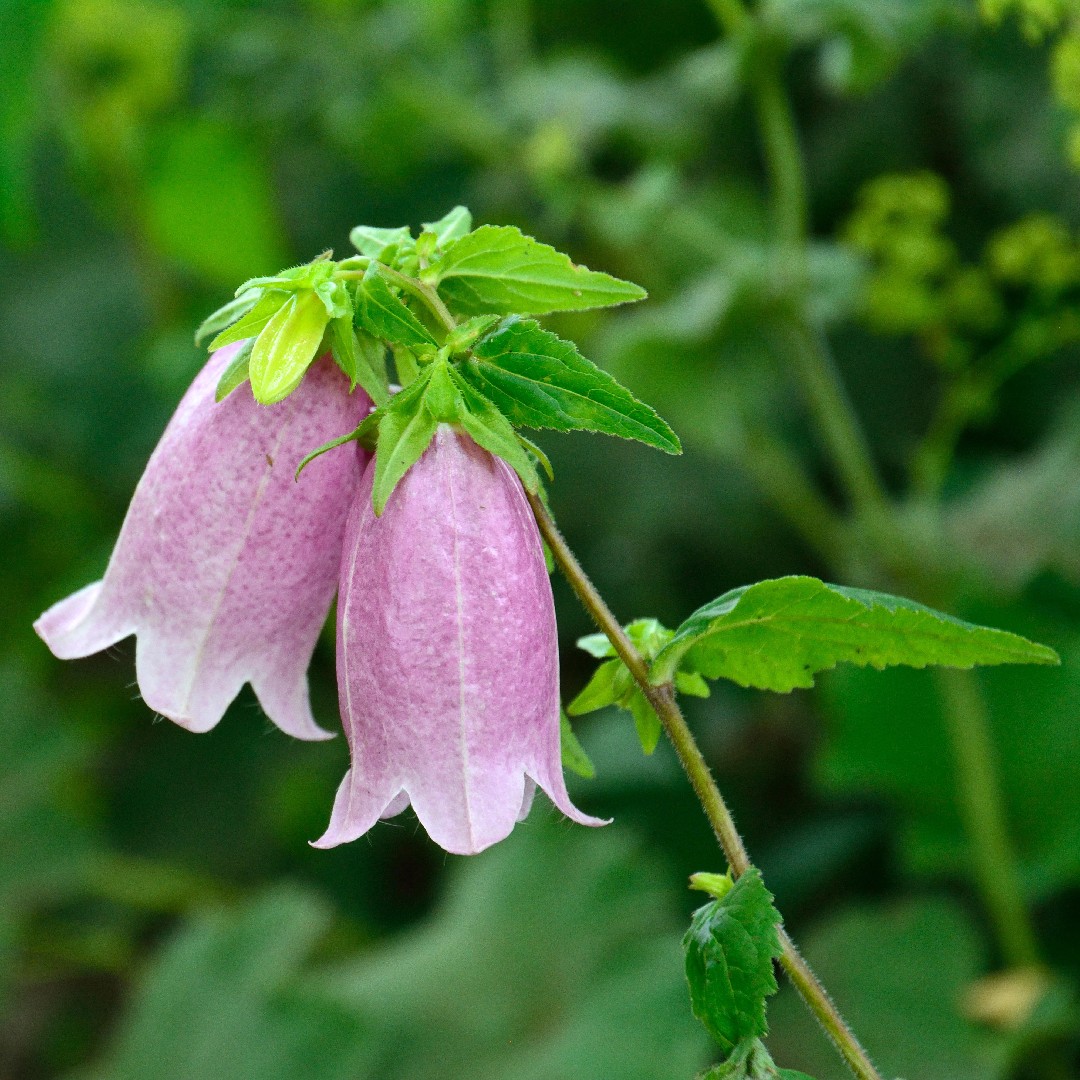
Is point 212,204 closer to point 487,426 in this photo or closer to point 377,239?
point 377,239

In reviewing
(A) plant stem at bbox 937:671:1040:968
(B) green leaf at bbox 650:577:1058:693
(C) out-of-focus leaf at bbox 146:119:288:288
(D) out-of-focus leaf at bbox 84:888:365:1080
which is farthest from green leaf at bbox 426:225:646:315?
(C) out-of-focus leaf at bbox 146:119:288:288

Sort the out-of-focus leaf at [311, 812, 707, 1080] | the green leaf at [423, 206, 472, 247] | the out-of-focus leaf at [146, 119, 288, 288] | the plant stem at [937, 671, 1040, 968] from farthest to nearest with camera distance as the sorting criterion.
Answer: the out-of-focus leaf at [146, 119, 288, 288] < the out-of-focus leaf at [311, 812, 707, 1080] < the plant stem at [937, 671, 1040, 968] < the green leaf at [423, 206, 472, 247]

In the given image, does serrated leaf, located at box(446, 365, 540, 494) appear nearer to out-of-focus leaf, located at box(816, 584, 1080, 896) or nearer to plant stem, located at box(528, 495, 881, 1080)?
A: plant stem, located at box(528, 495, 881, 1080)

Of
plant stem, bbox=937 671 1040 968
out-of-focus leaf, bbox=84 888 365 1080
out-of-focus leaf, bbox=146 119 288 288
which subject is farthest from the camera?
out-of-focus leaf, bbox=146 119 288 288

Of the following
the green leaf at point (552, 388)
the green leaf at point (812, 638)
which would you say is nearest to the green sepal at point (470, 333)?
A: the green leaf at point (552, 388)

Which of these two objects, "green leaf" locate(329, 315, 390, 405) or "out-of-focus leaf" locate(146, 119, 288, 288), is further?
"out-of-focus leaf" locate(146, 119, 288, 288)

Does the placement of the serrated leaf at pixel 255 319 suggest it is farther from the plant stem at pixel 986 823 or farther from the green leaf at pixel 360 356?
the plant stem at pixel 986 823

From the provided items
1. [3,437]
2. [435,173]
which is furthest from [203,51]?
[3,437]
